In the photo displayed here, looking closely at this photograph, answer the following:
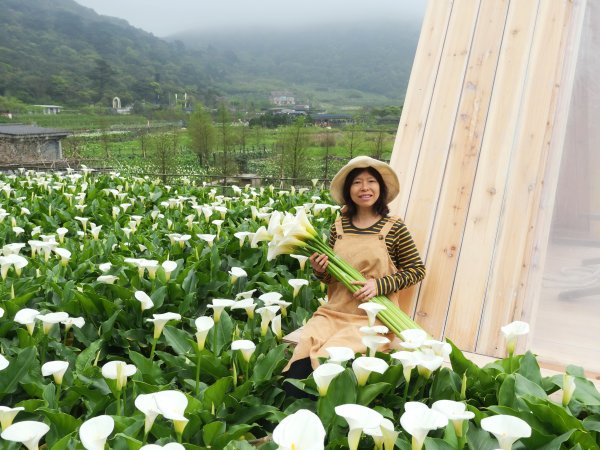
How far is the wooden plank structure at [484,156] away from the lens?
275 centimetres

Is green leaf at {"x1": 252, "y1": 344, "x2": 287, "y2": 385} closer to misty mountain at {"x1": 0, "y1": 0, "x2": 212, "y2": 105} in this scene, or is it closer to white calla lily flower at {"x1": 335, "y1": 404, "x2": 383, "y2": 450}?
white calla lily flower at {"x1": 335, "y1": 404, "x2": 383, "y2": 450}

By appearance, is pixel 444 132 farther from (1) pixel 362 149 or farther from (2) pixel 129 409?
(1) pixel 362 149

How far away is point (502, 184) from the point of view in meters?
2.89

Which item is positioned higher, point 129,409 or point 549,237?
point 549,237

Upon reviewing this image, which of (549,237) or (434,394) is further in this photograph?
(549,237)

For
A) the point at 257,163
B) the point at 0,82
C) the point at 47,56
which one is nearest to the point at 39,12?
the point at 47,56

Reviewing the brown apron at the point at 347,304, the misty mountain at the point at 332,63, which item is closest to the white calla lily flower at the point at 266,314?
the brown apron at the point at 347,304

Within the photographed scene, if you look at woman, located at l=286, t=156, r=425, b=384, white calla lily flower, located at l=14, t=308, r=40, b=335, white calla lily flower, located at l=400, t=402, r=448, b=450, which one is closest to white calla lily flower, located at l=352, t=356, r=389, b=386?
white calla lily flower, located at l=400, t=402, r=448, b=450

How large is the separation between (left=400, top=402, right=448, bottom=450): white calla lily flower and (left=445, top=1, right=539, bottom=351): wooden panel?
1.24 m

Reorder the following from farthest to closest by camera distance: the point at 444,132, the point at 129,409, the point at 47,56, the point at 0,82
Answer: the point at 47,56 < the point at 0,82 < the point at 444,132 < the point at 129,409

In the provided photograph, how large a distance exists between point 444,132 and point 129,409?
6.99 feet

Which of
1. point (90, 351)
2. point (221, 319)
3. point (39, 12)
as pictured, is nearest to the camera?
point (90, 351)

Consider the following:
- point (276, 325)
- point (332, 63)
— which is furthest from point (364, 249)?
point (332, 63)

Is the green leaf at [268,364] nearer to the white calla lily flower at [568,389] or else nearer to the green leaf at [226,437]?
the green leaf at [226,437]
